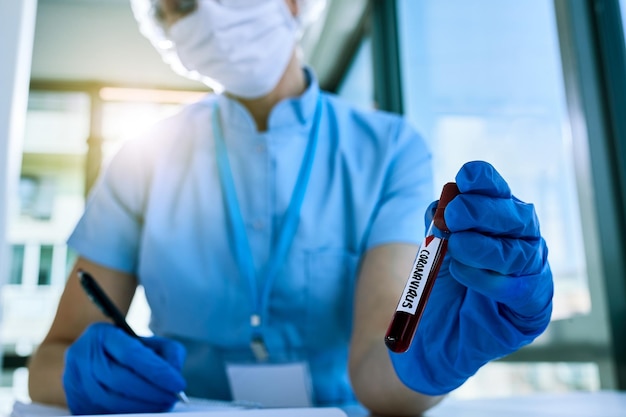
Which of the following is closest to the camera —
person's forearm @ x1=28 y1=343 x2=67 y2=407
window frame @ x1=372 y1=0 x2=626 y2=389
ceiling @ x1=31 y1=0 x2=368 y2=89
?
person's forearm @ x1=28 y1=343 x2=67 y2=407

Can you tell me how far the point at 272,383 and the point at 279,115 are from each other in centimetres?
55

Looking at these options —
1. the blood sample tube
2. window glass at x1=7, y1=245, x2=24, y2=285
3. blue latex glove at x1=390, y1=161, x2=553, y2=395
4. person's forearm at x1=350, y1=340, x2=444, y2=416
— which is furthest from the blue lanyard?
window glass at x1=7, y1=245, x2=24, y2=285

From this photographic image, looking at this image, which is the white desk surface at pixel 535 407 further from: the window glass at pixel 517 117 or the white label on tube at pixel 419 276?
the window glass at pixel 517 117

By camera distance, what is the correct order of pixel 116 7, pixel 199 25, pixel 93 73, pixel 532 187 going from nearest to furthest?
pixel 199 25
pixel 532 187
pixel 116 7
pixel 93 73

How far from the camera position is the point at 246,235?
46.8 inches

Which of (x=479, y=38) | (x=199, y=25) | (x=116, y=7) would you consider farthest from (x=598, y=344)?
(x=116, y=7)

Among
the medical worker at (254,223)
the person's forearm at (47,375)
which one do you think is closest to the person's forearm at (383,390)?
the medical worker at (254,223)

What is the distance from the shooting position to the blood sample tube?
0.52m

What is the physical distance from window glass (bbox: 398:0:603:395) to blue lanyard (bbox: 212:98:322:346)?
0.51 metres

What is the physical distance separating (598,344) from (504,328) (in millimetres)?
1304

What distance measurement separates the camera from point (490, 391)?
234 centimetres

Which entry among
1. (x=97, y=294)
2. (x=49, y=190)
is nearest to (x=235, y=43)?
(x=97, y=294)

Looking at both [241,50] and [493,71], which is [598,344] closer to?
[493,71]

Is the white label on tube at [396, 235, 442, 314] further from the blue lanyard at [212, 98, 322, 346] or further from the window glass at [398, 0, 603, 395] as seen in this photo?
the window glass at [398, 0, 603, 395]
